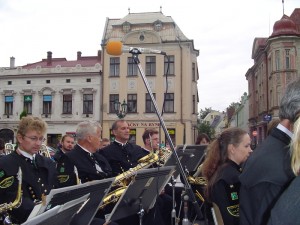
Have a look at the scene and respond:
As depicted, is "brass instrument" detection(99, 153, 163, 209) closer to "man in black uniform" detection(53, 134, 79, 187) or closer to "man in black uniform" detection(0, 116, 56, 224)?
"man in black uniform" detection(53, 134, 79, 187)

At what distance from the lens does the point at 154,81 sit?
32.7 meters

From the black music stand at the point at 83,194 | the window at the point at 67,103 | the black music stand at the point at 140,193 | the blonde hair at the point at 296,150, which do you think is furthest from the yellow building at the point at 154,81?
the blonde hair at the point at 296,150

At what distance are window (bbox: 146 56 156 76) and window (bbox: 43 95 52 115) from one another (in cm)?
927

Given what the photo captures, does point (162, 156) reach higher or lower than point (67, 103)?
lower

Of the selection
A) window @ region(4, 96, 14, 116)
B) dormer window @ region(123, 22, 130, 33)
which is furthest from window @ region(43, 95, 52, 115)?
dormer window @ region(123, 22, 130, 33)

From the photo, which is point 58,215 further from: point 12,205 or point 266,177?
point 266,177

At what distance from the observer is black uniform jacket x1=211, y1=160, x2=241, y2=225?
10.8 ft

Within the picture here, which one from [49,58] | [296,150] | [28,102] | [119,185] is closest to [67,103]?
[28,102]

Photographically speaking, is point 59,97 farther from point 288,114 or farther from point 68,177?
point 288,114

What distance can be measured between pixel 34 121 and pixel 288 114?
9.06ft

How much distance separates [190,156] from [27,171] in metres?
2.77

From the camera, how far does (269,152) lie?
6.99 feet

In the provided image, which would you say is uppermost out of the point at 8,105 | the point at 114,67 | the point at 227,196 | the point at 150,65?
the point at 150,65

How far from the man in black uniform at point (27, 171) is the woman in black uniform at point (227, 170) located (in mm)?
1668
